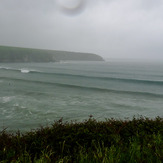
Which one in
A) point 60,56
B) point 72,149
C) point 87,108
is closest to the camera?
point 72,149

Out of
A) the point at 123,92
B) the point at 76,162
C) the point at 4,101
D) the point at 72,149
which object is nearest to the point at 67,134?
the point at 72,149

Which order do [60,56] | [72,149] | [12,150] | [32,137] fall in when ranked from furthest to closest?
[60,56] → [32,137] → [72,149] → [12,150]

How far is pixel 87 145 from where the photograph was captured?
447 cm

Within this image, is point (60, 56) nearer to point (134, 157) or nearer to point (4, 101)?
point (4, 101)

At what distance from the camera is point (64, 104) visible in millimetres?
17172

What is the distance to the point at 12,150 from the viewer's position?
3.86m

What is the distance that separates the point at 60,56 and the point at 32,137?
17554 cm

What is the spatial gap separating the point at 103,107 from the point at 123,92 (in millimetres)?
9629

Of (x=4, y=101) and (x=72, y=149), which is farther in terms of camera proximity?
(x=4, y=101)

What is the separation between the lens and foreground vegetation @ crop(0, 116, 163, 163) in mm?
3426

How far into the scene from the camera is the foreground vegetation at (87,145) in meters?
3.43

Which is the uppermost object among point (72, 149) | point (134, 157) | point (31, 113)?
point (134, 157)

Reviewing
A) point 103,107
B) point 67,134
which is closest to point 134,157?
point 67,134

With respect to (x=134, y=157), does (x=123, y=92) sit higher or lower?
lower
